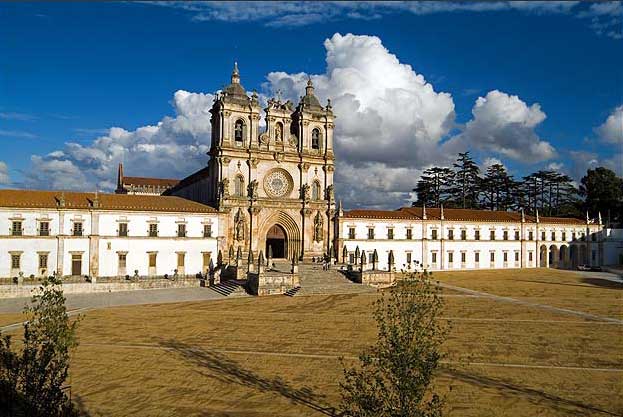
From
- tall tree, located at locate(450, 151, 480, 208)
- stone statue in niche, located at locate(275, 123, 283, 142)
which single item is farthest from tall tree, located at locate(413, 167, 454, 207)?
stone statue in niche, located at locate(275, 123, 283, 142)

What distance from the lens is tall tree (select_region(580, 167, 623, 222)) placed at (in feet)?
258

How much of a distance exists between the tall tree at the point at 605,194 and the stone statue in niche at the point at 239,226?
63.2 m

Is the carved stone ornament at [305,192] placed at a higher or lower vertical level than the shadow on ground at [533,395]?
higher

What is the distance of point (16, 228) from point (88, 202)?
5796 millimetres

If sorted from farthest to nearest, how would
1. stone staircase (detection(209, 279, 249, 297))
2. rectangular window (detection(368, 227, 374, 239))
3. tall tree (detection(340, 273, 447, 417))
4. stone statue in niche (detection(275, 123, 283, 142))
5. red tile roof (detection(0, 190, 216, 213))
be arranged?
rectangular window (detection(368, 227, 374, 239))
stone statue in niche (detection(275, 123, 283, 142))
red tile roof (detection(0, 190, 216, 213))
stone staircase (detection(209, 279, 249, 297))
tall tree (detection(340, 273, 447, 417))

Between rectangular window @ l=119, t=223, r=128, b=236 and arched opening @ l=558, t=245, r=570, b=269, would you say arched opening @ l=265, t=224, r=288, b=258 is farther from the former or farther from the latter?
arched opening @ l=558, t=245, r=570, b=269

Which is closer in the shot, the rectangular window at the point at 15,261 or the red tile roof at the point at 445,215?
the rectangular window at the point at 15,261

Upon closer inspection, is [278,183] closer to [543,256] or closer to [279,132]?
[279,132]

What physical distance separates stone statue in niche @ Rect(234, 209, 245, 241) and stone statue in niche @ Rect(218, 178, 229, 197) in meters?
2.16

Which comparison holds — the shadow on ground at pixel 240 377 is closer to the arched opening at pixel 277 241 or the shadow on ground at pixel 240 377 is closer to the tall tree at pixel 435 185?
the arched opening at pixel 277 241

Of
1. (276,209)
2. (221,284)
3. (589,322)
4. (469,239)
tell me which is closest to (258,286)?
(221,284)

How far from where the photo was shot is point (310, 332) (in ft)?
77.4

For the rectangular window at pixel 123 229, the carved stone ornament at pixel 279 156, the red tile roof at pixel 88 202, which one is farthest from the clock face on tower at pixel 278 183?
the rectangular window at pixel 123 229

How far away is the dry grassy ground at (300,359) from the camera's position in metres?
14.4
